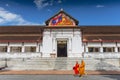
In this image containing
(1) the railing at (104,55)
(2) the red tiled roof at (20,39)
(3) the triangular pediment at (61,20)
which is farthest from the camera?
(2) the red tiled roof at (20,39)

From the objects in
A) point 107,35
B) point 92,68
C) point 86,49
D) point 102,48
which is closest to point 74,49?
point 86,49

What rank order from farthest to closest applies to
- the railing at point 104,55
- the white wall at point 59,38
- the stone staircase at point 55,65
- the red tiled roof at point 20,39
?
the red tiled roof at point 20,39, the white wall at point 59,38, the railing at point 104,55, the stone staircase at point 55,65

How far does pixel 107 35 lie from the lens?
41594mm

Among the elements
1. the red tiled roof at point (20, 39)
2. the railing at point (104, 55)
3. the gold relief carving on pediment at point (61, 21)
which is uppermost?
the gold relief carving on pediment at point (61, 21)

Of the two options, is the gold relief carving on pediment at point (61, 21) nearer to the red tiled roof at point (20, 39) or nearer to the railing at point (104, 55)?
the red tiled roof at point (20, 39)

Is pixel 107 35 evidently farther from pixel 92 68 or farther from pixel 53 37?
pixel 92 68

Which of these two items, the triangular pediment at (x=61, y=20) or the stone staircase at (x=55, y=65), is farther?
the triangular pediment at (x=61, y=20)

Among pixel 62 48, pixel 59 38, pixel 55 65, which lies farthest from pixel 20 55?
pixel 55 65

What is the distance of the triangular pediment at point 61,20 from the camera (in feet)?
124

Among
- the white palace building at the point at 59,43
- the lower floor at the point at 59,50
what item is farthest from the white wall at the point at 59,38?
the lower floor at the point at 59,50

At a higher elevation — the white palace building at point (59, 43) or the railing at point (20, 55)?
the white palace building at point (59, 43)

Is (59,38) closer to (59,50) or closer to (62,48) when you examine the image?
(62,48)

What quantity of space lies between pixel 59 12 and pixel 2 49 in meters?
11.2

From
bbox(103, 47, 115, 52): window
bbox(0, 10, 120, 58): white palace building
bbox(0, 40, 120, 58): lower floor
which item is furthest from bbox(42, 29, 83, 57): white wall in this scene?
bbox(103, 47, 115, 52): window
